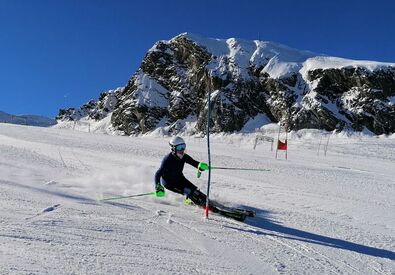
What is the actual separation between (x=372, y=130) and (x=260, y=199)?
131 ft

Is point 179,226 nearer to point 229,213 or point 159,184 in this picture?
point 229,213

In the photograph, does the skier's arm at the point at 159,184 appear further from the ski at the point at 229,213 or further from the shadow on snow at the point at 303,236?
the shadow on snow at the point at 303,236

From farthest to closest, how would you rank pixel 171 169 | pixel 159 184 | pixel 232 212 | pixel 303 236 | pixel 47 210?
pixel 171 169
pixel 159 184
pixel 232 212
pixel 303 236
pixel 47 210

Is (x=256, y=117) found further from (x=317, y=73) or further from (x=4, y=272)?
(x=4, y=272)

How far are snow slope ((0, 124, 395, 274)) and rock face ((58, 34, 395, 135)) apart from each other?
37333 millimetres

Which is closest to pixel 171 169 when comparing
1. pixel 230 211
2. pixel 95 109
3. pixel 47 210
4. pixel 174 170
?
pixel 174 170

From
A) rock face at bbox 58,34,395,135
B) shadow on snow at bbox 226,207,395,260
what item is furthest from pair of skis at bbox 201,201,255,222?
rock face at bbox 58,34,395,135

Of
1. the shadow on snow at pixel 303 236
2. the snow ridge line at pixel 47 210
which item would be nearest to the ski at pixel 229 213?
the shadow on snow at pixel 303 236

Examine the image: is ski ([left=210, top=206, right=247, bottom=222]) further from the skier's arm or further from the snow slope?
the skier's arm

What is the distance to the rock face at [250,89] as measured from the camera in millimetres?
50469

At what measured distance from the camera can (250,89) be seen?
59969 millimetres

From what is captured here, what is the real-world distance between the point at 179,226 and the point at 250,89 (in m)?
53.1

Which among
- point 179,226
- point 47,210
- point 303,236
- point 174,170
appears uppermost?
point 174,170

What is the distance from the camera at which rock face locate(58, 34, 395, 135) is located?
50.5 meters
